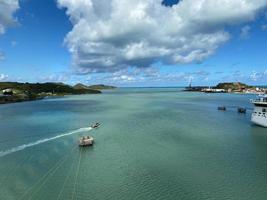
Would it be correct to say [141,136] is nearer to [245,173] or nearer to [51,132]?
[51,132]

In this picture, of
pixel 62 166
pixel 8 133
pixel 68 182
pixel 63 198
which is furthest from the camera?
pixel 8 133

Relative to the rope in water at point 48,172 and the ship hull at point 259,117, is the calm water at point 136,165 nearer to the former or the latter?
the rope in water at point 48,172

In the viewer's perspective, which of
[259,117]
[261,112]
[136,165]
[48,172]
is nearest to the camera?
[48,172]

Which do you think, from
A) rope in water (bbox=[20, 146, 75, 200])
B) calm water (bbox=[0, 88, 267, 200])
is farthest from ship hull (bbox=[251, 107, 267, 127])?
rope in water (bbox=[20, 146, 75, 200])

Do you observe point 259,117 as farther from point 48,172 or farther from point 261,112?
point 48,172

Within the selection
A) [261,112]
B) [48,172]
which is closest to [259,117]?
[261,112]

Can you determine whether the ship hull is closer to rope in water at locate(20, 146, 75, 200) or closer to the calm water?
the calm water

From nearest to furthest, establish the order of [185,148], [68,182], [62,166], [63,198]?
[63,198]
[68,182]
[62,166]
[185,148]

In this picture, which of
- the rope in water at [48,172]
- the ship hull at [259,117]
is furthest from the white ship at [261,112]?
the rope in water at [48,172]

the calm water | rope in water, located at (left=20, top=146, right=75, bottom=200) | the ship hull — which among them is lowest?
rope in water, located at (left=20, top=146, right=75, bottom=200)

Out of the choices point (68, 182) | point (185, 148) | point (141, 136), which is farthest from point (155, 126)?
point (68, 182)

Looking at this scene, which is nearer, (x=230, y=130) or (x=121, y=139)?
(x=121, y=139)
